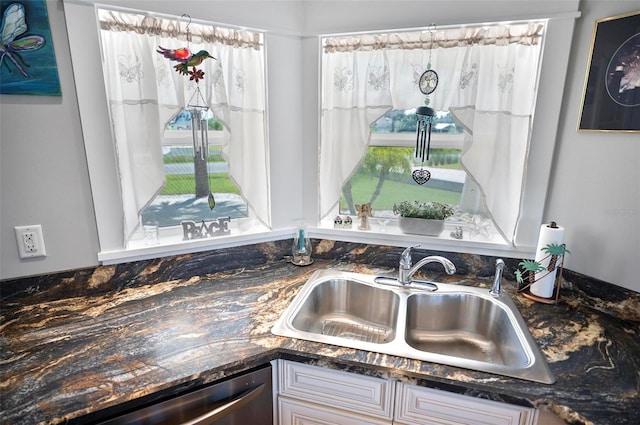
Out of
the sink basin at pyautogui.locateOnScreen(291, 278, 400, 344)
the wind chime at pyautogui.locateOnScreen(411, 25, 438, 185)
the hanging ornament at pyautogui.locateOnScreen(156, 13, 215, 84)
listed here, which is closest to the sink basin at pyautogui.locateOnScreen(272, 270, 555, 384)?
the sink basin at pyautogui.locateOnScreen(291, 278, 400, 344)

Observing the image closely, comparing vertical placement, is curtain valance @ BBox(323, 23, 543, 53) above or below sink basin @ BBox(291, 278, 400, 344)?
above

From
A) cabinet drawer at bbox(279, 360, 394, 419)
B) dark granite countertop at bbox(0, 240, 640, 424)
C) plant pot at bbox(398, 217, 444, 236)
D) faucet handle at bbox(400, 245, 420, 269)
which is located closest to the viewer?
dark granite countertop at bbox(0, 240, 640, 424)

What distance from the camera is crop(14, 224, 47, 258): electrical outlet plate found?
1267 mm

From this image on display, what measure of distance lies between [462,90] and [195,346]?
1.55 meters

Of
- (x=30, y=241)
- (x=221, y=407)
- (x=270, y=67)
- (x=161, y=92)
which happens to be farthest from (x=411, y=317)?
(x=30, y=241)

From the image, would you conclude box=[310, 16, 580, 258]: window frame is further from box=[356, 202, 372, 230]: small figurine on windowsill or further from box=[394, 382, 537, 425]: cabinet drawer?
box=[394, 382, 537, 425]: cabinet drawer

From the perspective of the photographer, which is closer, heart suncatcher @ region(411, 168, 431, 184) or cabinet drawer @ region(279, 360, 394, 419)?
cabinet drawer @ region(279, 360, 394, 419)

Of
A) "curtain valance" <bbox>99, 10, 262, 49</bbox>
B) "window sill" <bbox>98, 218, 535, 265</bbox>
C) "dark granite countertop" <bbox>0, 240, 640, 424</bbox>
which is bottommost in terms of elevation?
"dark granite countertop" <bbox>0, 240, 640, 424</bbox>

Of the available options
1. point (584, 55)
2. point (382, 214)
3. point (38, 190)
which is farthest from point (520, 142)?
point (38, 190)

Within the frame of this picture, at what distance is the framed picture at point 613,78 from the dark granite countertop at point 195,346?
2.10 ft

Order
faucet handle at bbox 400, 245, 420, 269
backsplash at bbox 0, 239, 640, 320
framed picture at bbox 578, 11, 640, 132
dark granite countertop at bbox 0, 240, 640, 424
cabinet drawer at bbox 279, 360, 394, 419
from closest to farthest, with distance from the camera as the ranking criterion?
dark granite countertop at bbox 0, 240, 640, 424 < cabinet drawer at bbox 279, 360, 394, 419 < framed picture at bbox 578, 11, 640, 132 < backsplash at bbox 0, 239, 640, 320 < faucet handle at bbox 400, 245, 420, 269

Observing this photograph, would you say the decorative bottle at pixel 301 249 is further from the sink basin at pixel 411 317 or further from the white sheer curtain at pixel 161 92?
the white sheer curtain at pixel 161 92

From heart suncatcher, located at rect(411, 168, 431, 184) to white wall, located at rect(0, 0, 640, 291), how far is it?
1.76 ft

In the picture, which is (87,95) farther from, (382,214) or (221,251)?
(382,214)
